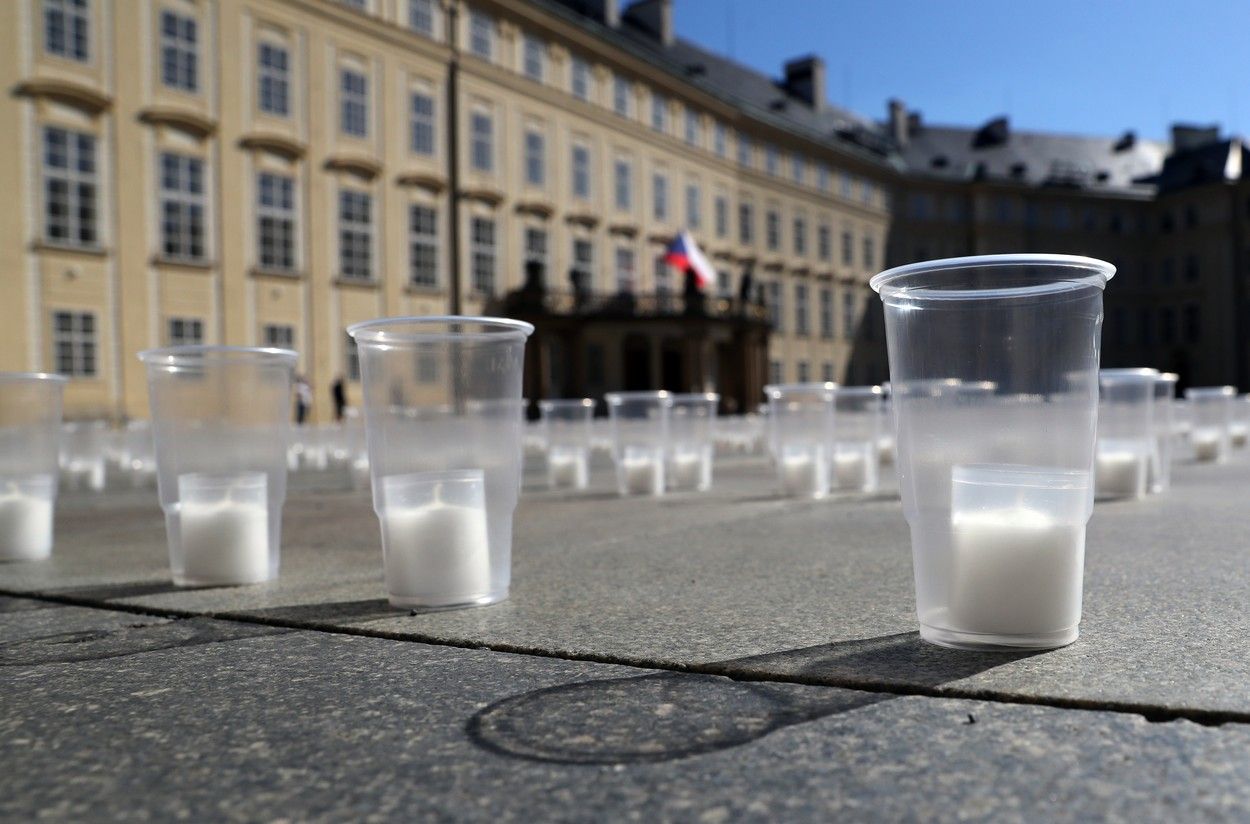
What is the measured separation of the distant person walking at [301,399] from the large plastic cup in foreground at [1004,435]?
2340 centimetres

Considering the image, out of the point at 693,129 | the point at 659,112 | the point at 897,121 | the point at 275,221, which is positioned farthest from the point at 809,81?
the point at 275,221

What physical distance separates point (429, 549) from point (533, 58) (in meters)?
33.6

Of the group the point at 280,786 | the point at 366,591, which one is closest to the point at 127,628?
the point at 366,591

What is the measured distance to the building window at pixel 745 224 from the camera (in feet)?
151

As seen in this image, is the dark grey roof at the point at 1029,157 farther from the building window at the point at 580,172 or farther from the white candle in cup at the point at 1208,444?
the white candle in cup at the point at 1208,444

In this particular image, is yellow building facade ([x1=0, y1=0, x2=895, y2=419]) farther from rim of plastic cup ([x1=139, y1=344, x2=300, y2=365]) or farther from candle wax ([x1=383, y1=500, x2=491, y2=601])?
candle wax ([x1=383, y1=500, x2=491, y2=601])

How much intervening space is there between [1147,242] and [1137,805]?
Answer: 71742 millimetres

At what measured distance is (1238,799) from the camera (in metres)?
1.81

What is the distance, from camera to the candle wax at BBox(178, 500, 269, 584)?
15.5ft

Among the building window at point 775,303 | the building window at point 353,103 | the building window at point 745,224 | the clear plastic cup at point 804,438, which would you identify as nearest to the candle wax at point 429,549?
the clear plastic cup at point 804,438

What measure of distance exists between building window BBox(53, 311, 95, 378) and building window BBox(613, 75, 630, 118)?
20999 millimetres

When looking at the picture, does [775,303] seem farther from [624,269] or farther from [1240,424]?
[1240,424]

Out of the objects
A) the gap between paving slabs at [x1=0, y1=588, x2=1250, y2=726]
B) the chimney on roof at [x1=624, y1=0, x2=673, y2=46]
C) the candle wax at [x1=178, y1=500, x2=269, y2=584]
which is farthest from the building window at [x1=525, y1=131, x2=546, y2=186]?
the gap between paving slabs at [x1=0, y1=588, x2=1250, y2=726]

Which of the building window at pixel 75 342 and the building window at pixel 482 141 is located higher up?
the building window at pixel 482 141
